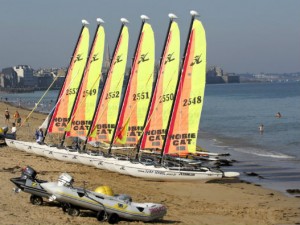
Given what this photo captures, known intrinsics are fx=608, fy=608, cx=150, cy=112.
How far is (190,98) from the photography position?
86.3ft

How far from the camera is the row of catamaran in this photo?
2622cm

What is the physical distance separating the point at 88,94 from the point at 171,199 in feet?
38.9

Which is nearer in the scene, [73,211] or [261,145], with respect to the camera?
[73,211]

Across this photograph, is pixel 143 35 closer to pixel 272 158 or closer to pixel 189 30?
pixel 189 30

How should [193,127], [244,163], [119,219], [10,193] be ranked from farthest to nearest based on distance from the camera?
[244,163]
[193,127]
[10,193]
[119,219]

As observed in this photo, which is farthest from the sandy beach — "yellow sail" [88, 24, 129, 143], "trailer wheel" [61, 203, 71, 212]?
"yellow sail" [88, 24, 129, 143]

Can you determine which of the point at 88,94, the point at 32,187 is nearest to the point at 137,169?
the point at 88,94

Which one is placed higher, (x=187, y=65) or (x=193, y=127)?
(x=187, y=65)

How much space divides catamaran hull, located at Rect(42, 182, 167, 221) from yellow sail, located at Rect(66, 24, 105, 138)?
14.8 m

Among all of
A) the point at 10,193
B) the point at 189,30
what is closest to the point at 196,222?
the point at 10,193

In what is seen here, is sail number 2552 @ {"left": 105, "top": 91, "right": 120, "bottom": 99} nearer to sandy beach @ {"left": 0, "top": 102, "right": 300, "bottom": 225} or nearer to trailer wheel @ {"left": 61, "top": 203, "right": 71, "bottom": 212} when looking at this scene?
sandy beach @ {"left": 0, "top": 102, "right": 300, "bottom": 225}

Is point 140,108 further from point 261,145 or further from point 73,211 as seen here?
point 261,145

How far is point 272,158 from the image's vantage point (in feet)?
127

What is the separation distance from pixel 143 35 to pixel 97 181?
8411 mm
